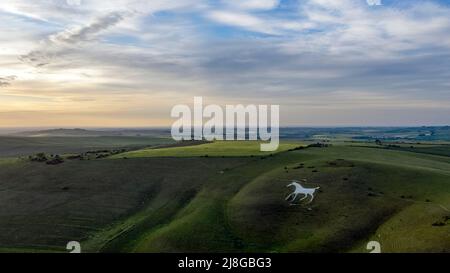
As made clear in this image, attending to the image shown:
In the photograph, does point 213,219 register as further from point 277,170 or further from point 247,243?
point 277,170

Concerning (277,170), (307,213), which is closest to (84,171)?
(277,170)

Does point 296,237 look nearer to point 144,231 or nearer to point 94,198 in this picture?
point 144,231
